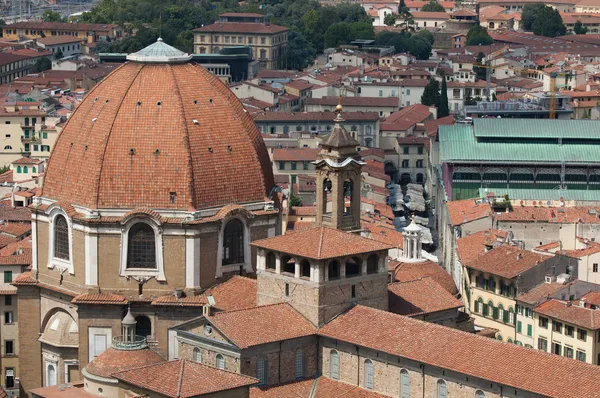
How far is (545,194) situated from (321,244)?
42626mm

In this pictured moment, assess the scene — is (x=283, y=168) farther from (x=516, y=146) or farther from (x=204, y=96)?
(x=204, y=96)

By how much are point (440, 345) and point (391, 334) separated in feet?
6.89

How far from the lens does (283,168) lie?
12400 centimetres

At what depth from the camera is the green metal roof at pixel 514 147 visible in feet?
371

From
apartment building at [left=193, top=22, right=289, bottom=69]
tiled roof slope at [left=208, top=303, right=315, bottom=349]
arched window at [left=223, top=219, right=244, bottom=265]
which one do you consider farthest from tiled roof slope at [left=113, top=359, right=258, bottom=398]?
apartment building at [left=193, top=22, right=289, bottom=69]

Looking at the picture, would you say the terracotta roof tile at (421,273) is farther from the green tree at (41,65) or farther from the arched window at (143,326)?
the green tree at (41,65)

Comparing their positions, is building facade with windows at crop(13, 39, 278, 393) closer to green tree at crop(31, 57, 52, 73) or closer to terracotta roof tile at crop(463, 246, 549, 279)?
terracotta roof tile at crop(463, 246, 549, 279)

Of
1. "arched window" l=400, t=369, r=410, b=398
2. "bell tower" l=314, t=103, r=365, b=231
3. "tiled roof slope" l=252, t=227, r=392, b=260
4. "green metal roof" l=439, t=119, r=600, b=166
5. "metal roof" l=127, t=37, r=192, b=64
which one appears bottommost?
"arched window" l=400, t=369, r=410, b=398

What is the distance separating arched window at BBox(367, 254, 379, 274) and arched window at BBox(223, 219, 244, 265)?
19.0 ft

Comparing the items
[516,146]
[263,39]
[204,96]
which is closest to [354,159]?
[204,96]

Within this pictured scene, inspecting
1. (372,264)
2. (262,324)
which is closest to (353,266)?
(372,264)

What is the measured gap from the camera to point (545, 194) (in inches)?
4375

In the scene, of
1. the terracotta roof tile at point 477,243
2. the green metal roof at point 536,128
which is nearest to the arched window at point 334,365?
the terracotta roof tile at point 477,243

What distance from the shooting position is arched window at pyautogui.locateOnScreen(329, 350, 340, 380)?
228 feet
